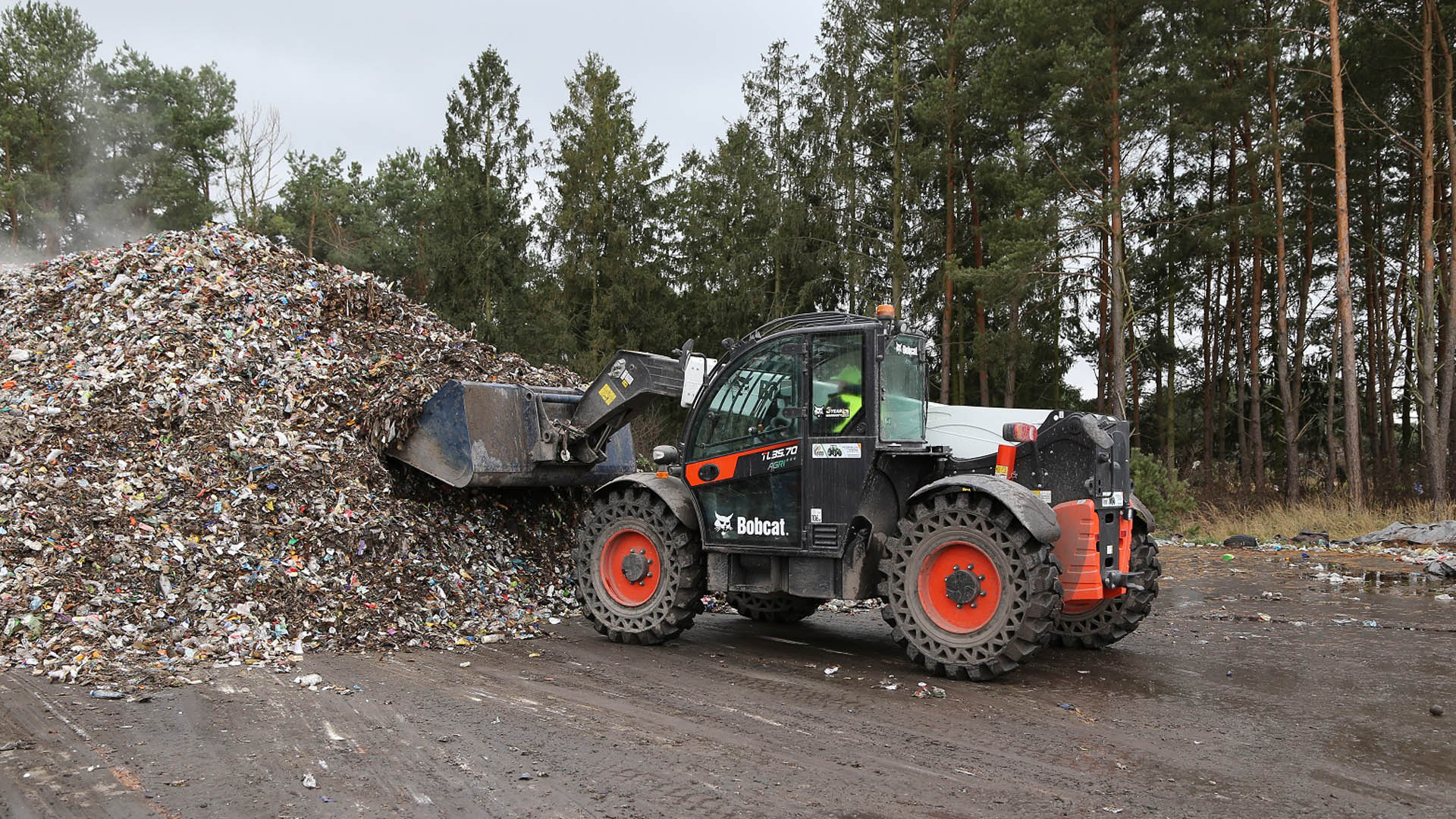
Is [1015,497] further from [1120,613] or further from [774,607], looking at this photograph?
[774,607]

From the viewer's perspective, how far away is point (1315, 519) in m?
15.8

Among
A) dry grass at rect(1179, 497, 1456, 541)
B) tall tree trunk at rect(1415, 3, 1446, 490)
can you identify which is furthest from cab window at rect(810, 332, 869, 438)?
tall tree trunk at rect(1415, 3, 1446, 490)

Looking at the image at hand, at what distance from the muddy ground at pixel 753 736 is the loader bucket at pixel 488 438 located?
1416mm

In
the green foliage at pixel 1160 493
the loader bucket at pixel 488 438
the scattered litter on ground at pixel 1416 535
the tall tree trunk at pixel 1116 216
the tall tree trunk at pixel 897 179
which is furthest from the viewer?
the tall tree trunk at pixel 897 179

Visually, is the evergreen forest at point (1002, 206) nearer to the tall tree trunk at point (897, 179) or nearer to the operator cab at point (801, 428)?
the tall tree trunk at point (897, 179)

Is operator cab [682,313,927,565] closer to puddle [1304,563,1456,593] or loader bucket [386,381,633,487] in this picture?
loader bucket [386,381,633,487]

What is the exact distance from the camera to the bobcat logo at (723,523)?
6930 mm

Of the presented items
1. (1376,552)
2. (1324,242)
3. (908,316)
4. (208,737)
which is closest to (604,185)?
(908,316)

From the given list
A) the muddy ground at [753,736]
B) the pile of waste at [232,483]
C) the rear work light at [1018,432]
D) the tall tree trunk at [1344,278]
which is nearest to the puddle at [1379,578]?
the muddy ground at [753,736]

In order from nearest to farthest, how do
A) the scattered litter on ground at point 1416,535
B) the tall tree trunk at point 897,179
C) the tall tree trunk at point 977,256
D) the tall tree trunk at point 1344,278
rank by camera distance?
1. the scattered litter on ground at point 1416,535
2. the tall tree trunk at point 1344,278
3. the tall tree trunk at point 977,256
4. the tall tree trunk at point 897,179

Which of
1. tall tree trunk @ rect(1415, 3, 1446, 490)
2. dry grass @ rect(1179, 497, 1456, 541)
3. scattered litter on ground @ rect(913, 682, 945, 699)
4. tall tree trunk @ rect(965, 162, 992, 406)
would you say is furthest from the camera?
tall tree trunk @ rect(965, 162, 992, 406)

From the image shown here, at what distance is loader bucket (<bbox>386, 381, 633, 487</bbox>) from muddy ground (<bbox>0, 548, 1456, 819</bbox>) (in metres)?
1.42

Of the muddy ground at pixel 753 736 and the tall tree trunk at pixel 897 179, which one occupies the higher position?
the tall tree trunk at pixel 897 179

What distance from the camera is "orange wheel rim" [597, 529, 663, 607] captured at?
7.28 m
